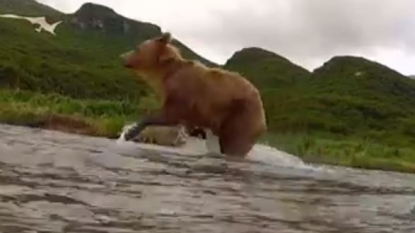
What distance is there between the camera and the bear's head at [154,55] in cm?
1631

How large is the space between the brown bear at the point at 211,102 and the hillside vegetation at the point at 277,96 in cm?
1020

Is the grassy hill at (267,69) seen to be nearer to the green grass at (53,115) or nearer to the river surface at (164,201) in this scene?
the green grass at (53,115)

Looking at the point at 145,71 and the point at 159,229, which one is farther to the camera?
the point at 145,71

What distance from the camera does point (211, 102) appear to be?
15.0m

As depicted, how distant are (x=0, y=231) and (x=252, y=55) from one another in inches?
7619

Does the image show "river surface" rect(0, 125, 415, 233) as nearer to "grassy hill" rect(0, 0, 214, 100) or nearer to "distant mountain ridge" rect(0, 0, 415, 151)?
"distant mountain ridge" rect(0, 0, 415, 151)

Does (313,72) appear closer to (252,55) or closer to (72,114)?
(252,55)

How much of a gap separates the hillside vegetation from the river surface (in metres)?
16.1

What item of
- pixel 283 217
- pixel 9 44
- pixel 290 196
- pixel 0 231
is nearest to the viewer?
pixel 0 231

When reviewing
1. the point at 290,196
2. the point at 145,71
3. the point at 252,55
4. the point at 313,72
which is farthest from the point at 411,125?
the point at 290,196

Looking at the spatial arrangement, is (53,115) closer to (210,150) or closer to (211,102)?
(210,150)

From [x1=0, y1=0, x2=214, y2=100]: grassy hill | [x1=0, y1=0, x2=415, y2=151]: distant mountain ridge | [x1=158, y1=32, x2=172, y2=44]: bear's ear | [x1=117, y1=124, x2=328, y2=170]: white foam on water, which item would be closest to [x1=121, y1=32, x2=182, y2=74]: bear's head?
[x1=158, y1=32, x2=172, y2=44]: bear's ear

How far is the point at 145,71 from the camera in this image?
16.7 m

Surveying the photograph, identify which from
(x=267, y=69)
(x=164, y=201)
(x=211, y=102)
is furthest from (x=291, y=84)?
(x=164, y=201)
